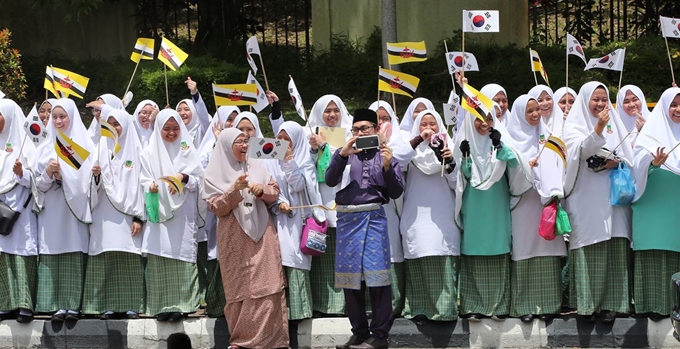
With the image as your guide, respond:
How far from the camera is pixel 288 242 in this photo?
32.0 ft

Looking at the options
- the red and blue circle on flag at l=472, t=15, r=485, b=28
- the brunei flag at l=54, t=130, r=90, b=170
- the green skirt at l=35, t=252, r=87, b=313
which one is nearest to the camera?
the brunei flag at l=54, t=130, r=90, b=170

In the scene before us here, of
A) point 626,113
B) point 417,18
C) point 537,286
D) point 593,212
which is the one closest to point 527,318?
point 537,286

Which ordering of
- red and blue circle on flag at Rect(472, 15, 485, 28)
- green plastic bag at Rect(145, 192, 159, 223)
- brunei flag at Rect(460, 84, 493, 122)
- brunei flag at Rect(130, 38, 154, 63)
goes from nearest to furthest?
brunei flag at Rect(460, 84, 493, 122) → green plastic bag at Rect(145, 192, 159, 223) → red and blue circle on flag at Rect(472, 15, 485, 28) → brunei flag at Rect(130, 38, 154, 63)

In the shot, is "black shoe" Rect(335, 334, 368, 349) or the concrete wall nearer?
"black shoe" Rect(335, 334, 368, 349)

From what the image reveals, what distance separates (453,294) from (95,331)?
9.40ft

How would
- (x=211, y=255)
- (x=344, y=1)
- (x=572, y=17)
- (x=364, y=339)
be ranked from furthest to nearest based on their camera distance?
(x=572, y=17), (x=344, y=1), (x=211, y=255), (x=364, y=339)

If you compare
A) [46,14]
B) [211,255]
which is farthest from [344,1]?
[211,255]

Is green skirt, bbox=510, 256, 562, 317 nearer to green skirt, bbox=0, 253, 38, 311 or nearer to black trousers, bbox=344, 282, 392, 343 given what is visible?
black trousers, bbox=344, 282, 392, 343

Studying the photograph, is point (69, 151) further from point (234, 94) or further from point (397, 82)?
point (397, 82)

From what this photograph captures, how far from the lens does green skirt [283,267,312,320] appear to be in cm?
976

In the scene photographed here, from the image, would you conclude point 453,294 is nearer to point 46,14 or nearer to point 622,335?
point 622,335

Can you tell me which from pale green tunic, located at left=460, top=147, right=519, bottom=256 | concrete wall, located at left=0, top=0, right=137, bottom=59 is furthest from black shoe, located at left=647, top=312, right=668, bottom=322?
concrete wall, located at left=0, top=0, right=137, bottom=59

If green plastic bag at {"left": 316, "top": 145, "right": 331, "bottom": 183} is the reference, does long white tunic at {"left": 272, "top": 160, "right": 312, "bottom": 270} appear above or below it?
below

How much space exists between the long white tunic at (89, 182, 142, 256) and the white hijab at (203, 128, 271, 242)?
3.26 feet
